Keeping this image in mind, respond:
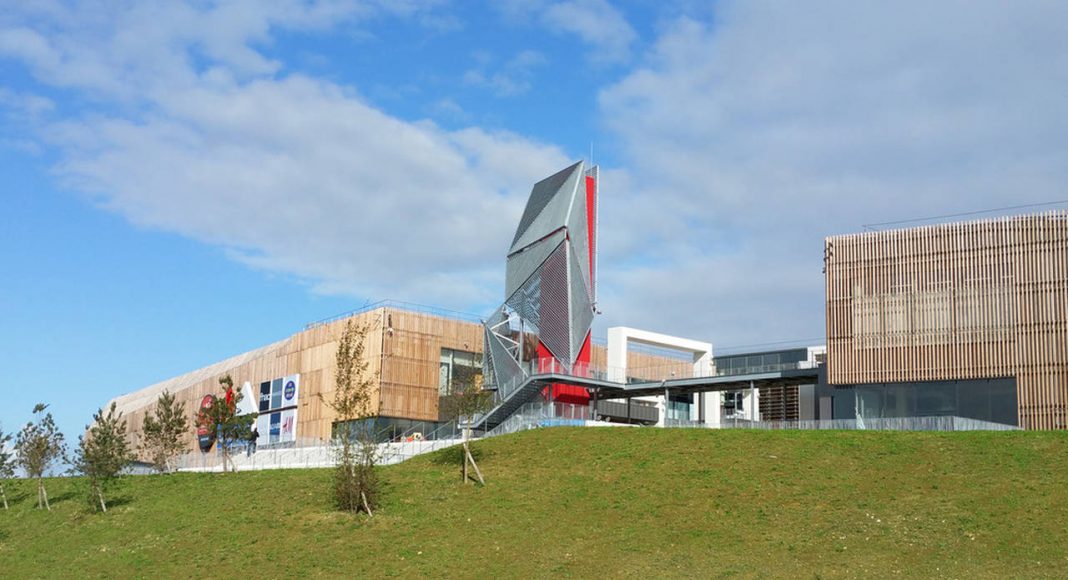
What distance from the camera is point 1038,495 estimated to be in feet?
114

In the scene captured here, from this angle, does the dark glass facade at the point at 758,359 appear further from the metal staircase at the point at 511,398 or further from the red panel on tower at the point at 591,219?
the metal staircase at the point at 511,398

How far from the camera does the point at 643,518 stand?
37.6 meters

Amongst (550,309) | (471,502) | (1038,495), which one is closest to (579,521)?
(471,502)

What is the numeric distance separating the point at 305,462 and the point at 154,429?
366 inches

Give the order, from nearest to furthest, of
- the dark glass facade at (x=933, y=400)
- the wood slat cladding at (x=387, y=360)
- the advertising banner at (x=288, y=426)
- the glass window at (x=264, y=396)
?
the dark glass facade at (x=933, y=400) → the wood slat cladding at (x=387, y=360) → the advertising banner at (x=288, y=426) → the glass window at (x=264, y=396)

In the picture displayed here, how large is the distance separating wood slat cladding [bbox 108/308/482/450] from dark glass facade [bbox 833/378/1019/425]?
30.6 meters

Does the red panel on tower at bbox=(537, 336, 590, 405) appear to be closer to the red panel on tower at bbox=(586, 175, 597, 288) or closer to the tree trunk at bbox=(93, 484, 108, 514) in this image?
the red panel on tower at bbox=(586, 175, 597, 288)

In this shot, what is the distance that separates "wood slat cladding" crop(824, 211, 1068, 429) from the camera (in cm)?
5428

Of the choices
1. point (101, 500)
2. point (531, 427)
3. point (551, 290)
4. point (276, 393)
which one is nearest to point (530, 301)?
point (551, 290)

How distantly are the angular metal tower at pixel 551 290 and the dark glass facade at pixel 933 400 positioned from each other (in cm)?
1596

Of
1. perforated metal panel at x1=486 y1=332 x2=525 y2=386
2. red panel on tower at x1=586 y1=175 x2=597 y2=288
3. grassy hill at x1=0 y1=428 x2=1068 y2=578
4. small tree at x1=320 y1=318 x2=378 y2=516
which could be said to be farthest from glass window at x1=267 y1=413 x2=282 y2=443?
small tree at x1=320 y1=318 x2=378 y2=516

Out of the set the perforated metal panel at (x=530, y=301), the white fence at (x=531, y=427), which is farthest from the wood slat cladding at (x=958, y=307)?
the perforated metal panel at (x=530, y=301)

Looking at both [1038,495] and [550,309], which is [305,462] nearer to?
[550,309]

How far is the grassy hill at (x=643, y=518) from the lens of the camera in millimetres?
32281
